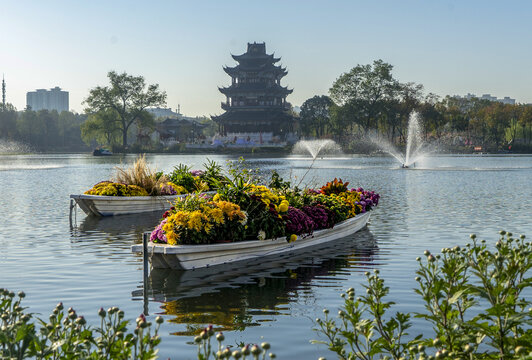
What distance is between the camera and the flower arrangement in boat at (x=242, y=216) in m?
11.5

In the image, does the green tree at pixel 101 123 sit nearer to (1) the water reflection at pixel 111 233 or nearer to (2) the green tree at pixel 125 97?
(2) the green tree at pixel 125 97

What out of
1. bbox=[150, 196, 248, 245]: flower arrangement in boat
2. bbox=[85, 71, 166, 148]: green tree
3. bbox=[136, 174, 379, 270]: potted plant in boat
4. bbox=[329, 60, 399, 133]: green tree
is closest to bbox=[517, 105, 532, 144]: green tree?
bbox=[329, 60, 399, 133]: green tree

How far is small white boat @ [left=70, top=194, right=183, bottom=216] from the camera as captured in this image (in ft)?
67.0

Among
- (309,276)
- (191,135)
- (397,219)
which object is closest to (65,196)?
(397,219)

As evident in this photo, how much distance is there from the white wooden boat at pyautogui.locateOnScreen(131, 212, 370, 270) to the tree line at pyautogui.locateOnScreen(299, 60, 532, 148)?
94.8 metres

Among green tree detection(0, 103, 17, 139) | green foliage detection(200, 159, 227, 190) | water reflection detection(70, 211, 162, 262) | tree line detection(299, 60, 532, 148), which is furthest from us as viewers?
green tree detection(0, 103, 17, 139)

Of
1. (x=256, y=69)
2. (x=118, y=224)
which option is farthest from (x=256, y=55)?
(x=118, y=224)

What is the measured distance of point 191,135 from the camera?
5428 inches

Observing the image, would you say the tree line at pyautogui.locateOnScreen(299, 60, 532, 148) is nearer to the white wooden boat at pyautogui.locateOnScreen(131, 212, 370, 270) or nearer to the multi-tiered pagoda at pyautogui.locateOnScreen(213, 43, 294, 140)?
the multi-tiered pagoda at pyautogui.locateOnScreen(213, 43, 294, 140)

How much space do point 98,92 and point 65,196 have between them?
89.5 meters

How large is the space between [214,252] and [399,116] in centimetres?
10193

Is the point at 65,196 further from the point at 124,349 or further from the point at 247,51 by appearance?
the point at 247,51

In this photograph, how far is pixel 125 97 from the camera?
116812 millimetres

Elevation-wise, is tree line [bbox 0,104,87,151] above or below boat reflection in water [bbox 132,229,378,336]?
above
